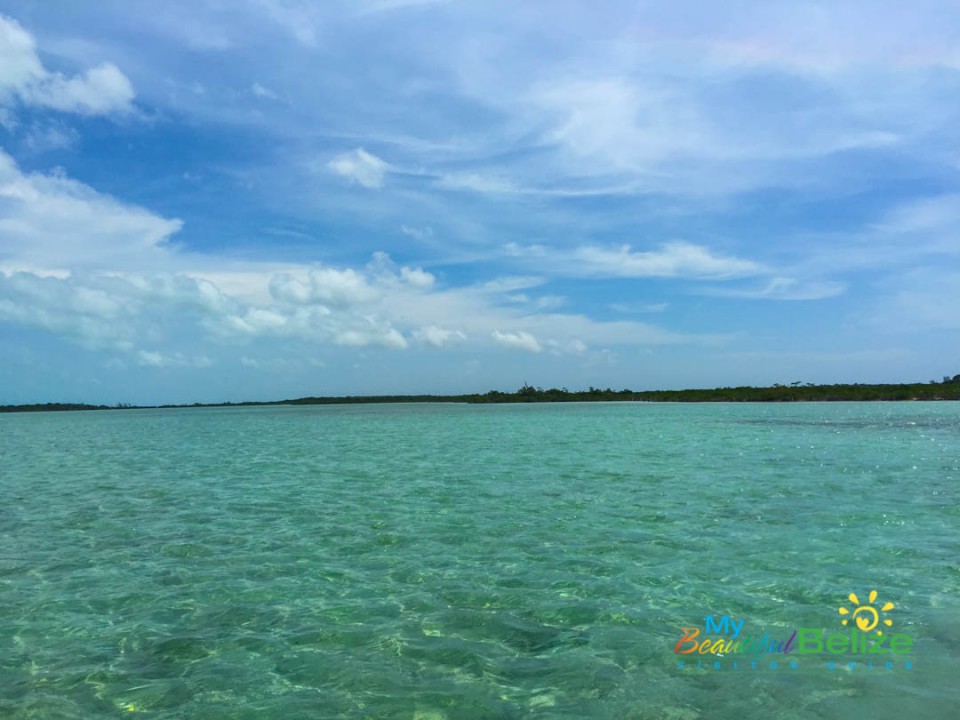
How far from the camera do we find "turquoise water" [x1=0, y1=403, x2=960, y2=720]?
23.8 feet

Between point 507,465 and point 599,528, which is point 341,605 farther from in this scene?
point 507,465

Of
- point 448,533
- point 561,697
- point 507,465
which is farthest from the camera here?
point 507,465

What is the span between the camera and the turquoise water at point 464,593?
286 inches

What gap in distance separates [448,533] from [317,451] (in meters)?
25.4

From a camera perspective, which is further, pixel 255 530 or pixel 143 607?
pixel 255 530

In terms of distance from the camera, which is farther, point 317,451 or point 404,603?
point 317,451

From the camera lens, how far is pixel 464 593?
10.8 meters

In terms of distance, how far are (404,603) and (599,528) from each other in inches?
257

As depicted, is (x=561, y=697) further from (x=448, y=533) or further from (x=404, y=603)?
(x=448, y=533)

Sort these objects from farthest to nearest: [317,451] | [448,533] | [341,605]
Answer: [317,451] → [448,533] → [341,605]

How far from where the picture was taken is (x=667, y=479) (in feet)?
78.1

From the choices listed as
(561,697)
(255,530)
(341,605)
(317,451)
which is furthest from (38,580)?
(317,451)

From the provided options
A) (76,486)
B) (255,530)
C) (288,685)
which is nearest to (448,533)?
(255,530)

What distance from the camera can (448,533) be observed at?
15.3 m
